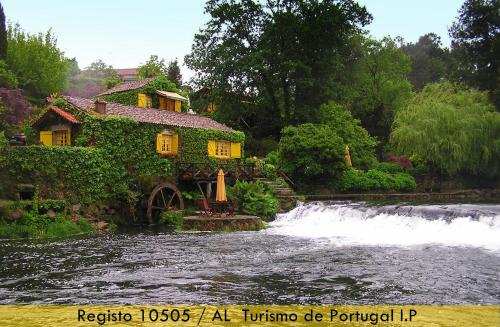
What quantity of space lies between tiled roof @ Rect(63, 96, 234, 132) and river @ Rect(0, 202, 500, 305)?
780cm

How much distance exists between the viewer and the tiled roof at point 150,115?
1040 inches

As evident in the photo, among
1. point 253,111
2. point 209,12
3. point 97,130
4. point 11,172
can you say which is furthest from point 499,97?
point 11,172

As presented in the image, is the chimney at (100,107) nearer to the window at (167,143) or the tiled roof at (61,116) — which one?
the tiled roof at (61,116)

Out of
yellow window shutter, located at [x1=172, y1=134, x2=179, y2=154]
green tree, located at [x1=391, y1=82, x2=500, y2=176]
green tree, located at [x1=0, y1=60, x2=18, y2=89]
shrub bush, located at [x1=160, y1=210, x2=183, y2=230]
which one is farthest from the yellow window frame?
green tree, located at [x1=391, y1=82, x2=500, y2=176]

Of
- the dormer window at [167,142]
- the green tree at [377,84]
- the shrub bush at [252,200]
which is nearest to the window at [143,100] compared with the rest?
the dormer window at [167,142]

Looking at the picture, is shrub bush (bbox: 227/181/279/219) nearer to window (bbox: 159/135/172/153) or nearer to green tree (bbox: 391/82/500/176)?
window (bbox: 159/135/172/153)

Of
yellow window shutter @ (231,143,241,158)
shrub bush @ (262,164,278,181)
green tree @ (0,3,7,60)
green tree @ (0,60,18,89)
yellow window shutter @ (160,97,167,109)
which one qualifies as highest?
green tree @ (0,3,7,60)

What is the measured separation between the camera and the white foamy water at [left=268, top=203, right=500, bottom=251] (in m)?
17.7

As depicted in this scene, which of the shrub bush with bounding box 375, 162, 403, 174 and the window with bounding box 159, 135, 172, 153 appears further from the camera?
the shrub bush with bounding box 375, 162, 403, 174

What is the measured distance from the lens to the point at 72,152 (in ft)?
72.5

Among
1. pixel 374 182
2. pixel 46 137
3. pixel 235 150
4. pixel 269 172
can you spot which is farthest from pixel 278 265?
pixel 374 182

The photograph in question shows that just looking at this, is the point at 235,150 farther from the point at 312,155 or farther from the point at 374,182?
the point at 374,182

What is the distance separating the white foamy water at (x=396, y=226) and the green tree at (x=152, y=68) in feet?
121

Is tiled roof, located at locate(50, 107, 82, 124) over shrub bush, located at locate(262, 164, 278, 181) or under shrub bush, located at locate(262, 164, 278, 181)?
over
